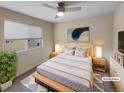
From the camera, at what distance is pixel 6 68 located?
8.12 feet

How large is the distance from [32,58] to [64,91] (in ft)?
8.37

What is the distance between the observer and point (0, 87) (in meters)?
2.38

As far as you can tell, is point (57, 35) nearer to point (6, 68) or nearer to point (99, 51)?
point (99, 51)

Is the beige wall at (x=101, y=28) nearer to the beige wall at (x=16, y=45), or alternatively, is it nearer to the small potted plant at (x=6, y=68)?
the beige wall at (x=16, y=45)

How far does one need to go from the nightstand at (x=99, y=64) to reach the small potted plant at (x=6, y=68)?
287 cm

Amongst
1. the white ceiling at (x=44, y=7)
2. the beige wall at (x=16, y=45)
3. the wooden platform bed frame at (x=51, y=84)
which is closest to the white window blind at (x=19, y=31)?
the beige wall at (x=16, y=45)

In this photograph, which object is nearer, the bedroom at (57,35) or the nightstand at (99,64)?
the bedroom at (57,35)

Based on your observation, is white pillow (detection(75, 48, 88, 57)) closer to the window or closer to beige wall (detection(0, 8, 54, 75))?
beige wall (detection(0, 8, 54, 75))

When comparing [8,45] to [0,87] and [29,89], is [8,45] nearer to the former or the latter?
[0,87]

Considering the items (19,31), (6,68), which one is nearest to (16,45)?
(19,31)

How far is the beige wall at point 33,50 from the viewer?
2851 mm

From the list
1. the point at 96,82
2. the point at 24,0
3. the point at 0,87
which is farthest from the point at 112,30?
the point at 0,87

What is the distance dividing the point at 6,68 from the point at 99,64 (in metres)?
3.14

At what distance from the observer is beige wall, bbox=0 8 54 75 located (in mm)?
2851
